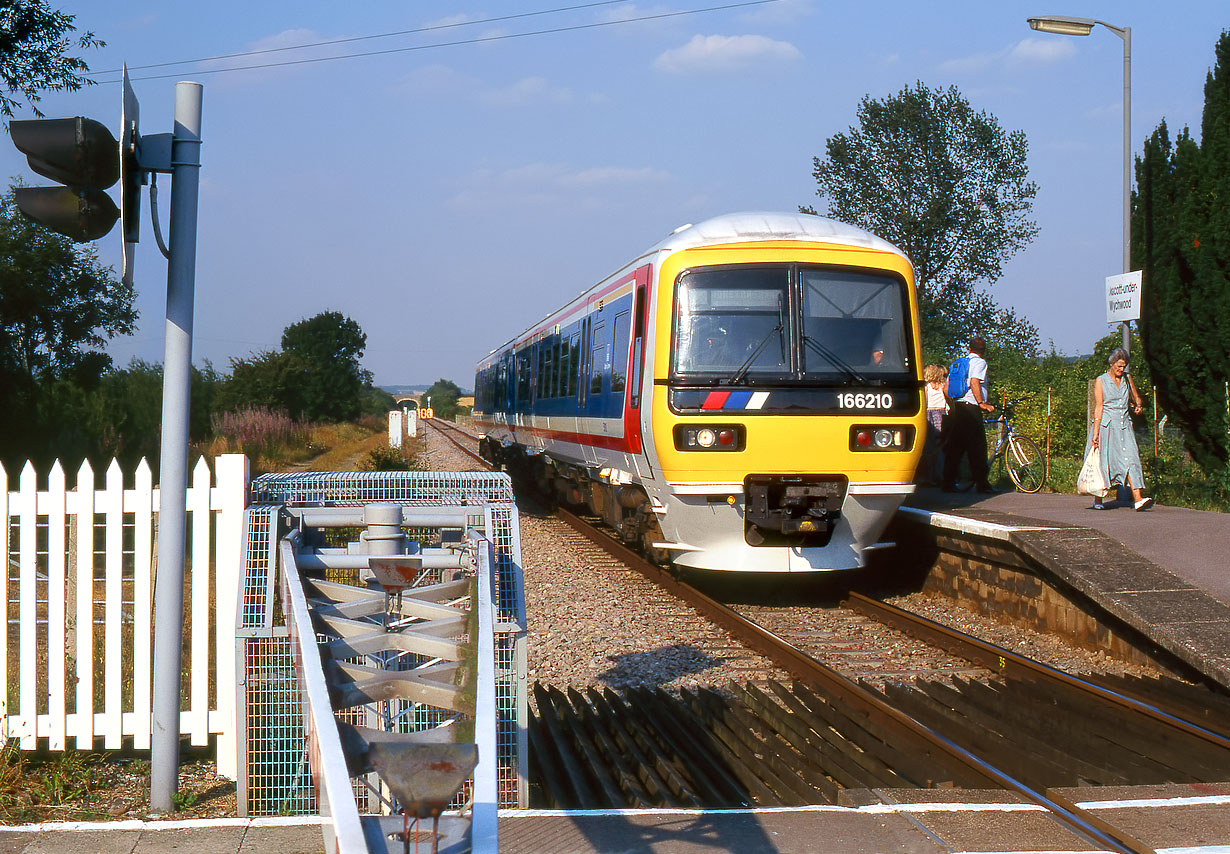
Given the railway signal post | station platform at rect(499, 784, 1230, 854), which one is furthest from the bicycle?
the railway signal post

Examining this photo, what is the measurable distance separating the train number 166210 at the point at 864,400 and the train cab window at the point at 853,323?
0.17 meters

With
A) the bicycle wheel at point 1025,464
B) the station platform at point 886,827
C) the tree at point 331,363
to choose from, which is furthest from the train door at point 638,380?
the tree at point 331,363

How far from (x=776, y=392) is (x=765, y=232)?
138 centimetres

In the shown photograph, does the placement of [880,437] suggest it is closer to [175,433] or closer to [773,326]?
[773,326]

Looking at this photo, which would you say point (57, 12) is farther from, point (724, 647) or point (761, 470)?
point (724, 647)

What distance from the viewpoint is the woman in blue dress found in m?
10.7

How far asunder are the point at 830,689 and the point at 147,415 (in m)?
21.8

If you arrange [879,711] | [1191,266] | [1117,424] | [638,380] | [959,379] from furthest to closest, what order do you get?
[1191,266] → [959,379] → [1117,424] → [638,380] → [879,711]

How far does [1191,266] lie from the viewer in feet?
50.2

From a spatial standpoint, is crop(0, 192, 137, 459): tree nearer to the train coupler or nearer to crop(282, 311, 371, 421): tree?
the train coupler

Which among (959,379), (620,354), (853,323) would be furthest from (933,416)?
(853,323)

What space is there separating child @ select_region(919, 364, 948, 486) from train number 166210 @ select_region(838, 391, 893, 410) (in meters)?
4.12

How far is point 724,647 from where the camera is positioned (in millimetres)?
8188

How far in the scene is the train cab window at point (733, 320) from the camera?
9492mm
